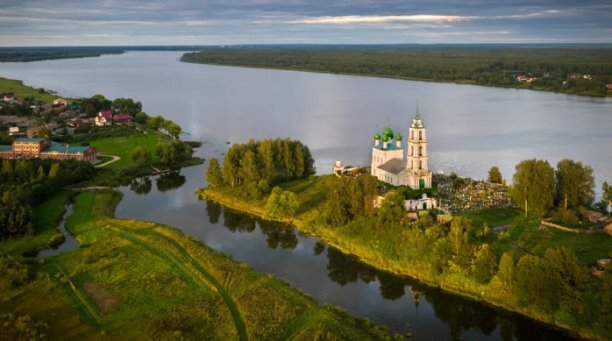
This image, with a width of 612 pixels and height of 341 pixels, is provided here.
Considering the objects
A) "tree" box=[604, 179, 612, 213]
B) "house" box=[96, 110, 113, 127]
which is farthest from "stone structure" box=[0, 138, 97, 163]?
"tree" box=[604, 179, 612, 213]

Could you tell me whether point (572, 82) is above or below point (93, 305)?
above

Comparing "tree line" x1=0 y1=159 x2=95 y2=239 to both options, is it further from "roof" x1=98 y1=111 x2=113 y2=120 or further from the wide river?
"roof" x1=98 y1=111 x2=113 y2=120

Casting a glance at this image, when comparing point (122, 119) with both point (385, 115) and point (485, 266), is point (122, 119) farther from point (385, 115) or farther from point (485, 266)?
point (485, 266)

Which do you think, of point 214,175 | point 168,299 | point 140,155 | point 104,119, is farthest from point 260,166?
point 104,119

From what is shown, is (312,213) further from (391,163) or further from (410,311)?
(410,311)

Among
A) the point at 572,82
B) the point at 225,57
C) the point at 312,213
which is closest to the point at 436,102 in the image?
the point at 572,82

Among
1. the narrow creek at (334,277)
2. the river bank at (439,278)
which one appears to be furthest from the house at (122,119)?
the river bank at (439,278)

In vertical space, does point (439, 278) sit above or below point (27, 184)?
below
